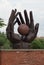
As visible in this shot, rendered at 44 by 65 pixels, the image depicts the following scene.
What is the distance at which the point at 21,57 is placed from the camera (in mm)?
15336

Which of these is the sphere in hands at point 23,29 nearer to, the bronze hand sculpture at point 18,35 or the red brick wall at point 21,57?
the bronze hand sculpture at point 18,35

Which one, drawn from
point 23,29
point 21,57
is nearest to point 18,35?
point 23,29

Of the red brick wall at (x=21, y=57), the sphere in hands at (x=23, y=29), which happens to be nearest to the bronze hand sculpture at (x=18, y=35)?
the sphere in hands at (x=23, y=29)

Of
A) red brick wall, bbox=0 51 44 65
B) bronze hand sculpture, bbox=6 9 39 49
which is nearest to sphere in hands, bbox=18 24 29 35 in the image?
bronze hand sculpture, bbox=6 9 39 49

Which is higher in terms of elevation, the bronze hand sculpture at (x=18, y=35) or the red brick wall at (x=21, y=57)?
Result: the bronze hand sculpture at (x=18, y=35)

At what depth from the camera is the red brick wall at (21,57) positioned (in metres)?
15.2

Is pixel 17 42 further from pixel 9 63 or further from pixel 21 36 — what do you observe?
pixel 9 63

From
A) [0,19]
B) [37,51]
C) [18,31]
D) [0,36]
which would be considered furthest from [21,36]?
[0,19]

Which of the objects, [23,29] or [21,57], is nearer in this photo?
[21,57]

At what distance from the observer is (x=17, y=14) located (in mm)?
17328

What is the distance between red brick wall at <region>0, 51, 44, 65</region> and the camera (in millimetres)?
15211

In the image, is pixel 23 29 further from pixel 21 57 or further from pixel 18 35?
pixel 21 57

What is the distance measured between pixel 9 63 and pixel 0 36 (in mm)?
10357

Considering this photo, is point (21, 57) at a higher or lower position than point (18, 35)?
lower
